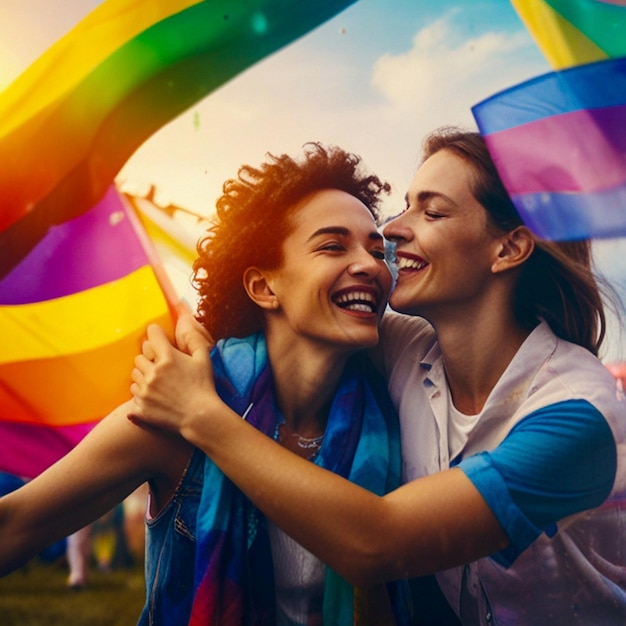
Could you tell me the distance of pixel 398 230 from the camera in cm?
194

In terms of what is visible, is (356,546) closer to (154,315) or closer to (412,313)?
(412,313)

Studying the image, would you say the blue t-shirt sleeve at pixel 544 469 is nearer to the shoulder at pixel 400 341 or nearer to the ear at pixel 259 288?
the shoulder at pixel 400 341

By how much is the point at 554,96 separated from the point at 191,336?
1.19m

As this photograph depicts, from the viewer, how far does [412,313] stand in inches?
75.9

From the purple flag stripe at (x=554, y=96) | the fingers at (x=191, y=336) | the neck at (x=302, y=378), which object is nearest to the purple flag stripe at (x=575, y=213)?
the purple flag stripe at (x=554, y=96)

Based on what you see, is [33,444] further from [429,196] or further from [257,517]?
[429,196]

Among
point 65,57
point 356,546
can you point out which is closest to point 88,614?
point 356,546

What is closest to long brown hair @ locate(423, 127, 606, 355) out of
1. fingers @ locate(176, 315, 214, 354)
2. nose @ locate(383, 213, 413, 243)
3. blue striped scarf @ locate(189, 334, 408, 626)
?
nose @ locate(383, 213, 413, 243)

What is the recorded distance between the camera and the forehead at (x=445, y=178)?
1900 millimetres

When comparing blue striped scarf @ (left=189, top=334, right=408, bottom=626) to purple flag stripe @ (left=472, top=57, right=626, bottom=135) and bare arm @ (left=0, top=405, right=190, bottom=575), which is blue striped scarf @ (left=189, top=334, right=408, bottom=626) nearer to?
bare arm @ (left=0, top=405, right=190, bottom=575)

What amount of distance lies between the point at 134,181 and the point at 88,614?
120 cm

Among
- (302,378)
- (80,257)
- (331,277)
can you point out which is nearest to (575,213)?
(331,277)

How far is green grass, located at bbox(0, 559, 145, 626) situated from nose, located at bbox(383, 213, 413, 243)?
1122 mm

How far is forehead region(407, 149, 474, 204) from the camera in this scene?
1.90m
